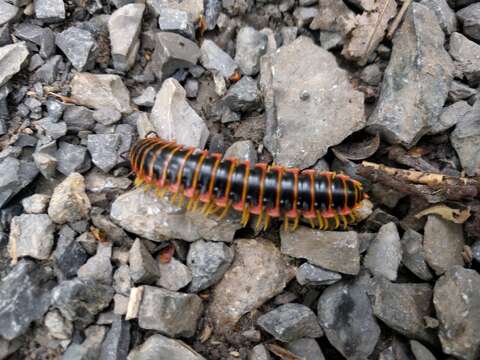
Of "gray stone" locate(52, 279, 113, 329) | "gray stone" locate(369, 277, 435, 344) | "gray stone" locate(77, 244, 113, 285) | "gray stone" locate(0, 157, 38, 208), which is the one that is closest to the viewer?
"gray stone" locate(52, 279, 113, 329)

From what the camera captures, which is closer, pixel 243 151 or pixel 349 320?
pixel 349 320

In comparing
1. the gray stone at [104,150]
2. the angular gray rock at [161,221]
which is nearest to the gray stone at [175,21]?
the gray stone at [104,150]

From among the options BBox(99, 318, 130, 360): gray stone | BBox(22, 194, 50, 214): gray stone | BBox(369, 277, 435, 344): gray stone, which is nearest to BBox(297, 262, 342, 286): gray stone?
BBox(369, 277, 435, 344): gray stone

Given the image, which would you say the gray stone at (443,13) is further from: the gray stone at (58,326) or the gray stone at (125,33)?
the gray stone at (58,326)

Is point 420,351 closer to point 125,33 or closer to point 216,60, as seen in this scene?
point 216,60

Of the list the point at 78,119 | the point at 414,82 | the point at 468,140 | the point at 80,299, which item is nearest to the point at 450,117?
the point at 468,140

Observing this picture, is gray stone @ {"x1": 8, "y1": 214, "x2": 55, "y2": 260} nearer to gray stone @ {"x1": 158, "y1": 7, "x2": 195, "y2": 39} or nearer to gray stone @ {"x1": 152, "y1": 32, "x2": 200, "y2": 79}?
gray stone @ {"x1": 152, "y1": 32, "x2": 200, "y2": 79}
